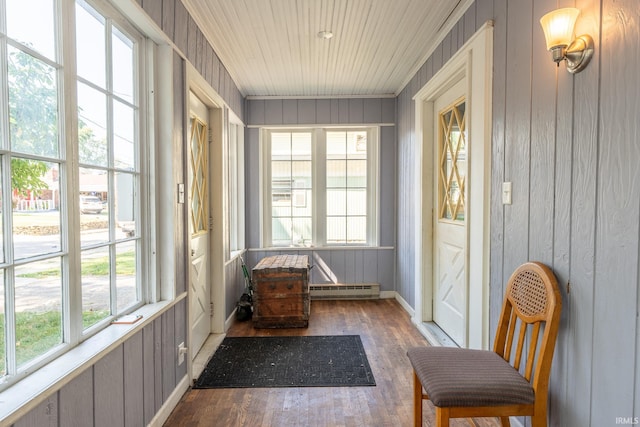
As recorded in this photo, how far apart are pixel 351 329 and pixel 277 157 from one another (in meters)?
2.40

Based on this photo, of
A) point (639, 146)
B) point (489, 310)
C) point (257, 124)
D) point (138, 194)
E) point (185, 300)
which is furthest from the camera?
point (257, 124)

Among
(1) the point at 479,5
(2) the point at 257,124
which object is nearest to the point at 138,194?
(1) the point at 479,5

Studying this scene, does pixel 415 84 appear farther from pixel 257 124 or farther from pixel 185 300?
pixel 185 300

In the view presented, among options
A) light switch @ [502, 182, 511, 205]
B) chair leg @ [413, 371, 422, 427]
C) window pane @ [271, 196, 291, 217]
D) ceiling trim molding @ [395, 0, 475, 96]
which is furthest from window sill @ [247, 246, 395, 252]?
chair leg @ [413, 371, 422, 427]

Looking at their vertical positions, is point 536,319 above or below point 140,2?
below

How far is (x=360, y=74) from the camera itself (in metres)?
3.64

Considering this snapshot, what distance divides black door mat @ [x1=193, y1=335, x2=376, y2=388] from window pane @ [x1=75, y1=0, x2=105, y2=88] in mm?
2045

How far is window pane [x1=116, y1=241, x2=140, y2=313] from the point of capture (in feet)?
5.64

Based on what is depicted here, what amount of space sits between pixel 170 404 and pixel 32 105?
178 centimetres

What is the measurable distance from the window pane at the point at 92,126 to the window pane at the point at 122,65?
162 mm

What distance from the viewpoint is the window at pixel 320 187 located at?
4.45 meters

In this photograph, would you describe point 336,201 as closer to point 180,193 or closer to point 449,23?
point 449,23

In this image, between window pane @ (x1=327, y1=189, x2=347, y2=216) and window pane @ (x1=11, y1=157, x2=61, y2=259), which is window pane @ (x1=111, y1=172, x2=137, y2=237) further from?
window pane @ (x1=327, y1=189, x2=347, y2=216)

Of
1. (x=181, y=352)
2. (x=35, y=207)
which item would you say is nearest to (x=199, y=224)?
(x=181, y=352)
